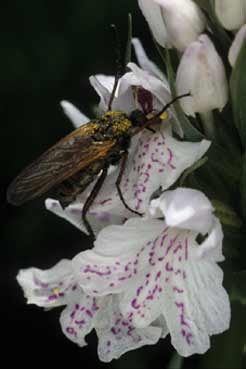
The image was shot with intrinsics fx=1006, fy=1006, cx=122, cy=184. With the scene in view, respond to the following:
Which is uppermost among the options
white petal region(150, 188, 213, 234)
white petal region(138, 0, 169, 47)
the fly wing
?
white petal region(138, 0, 169, 47)

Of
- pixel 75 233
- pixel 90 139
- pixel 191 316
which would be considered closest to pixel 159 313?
pixel 191 316

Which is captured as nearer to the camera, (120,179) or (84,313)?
(120,179)

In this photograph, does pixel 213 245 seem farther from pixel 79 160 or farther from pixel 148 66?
pixel 148 66

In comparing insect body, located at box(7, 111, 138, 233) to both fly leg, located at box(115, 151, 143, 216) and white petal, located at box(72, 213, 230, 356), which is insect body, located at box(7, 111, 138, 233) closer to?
fly leg, located at box(115, 151, 143, 216)

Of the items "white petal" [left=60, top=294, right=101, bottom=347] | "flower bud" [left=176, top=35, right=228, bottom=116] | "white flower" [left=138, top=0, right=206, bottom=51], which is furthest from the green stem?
"white petal" [left=60, top=294, right=101, bottom=347]

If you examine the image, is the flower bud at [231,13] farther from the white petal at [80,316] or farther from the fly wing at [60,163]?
the white petal at [80,316]

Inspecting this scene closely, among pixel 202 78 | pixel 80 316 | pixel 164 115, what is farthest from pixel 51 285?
pixel 202 78
